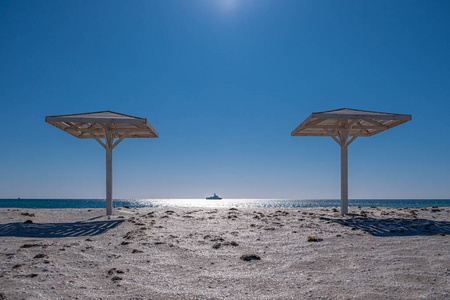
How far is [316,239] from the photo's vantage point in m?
7.00

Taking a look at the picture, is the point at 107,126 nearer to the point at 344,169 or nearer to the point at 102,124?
the point at 102,124

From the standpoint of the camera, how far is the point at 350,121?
12344 millimetres

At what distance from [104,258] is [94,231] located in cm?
307

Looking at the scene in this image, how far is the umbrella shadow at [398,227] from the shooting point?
25.9 feet

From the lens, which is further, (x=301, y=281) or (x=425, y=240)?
(x=425, y=240)

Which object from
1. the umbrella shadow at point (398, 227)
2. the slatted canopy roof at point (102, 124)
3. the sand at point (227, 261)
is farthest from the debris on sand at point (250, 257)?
the slatted canopy roof at point (102, 124)

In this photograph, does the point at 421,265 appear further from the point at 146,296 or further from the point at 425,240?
the point at 146,296

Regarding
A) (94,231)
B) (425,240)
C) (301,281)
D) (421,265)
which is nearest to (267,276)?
(301,281)

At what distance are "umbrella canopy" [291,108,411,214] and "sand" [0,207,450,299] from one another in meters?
3.62

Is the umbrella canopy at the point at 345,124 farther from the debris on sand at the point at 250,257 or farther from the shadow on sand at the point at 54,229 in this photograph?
the shadow on sand at the point at 54,229

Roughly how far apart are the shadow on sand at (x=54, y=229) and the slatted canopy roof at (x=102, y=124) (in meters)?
3.83

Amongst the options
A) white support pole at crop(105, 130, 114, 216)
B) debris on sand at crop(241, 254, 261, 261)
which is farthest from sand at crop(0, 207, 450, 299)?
white support pole at crop(105, 130, 114, 216)

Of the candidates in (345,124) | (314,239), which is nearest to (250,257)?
(314,239)

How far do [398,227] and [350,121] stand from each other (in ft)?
16.8
